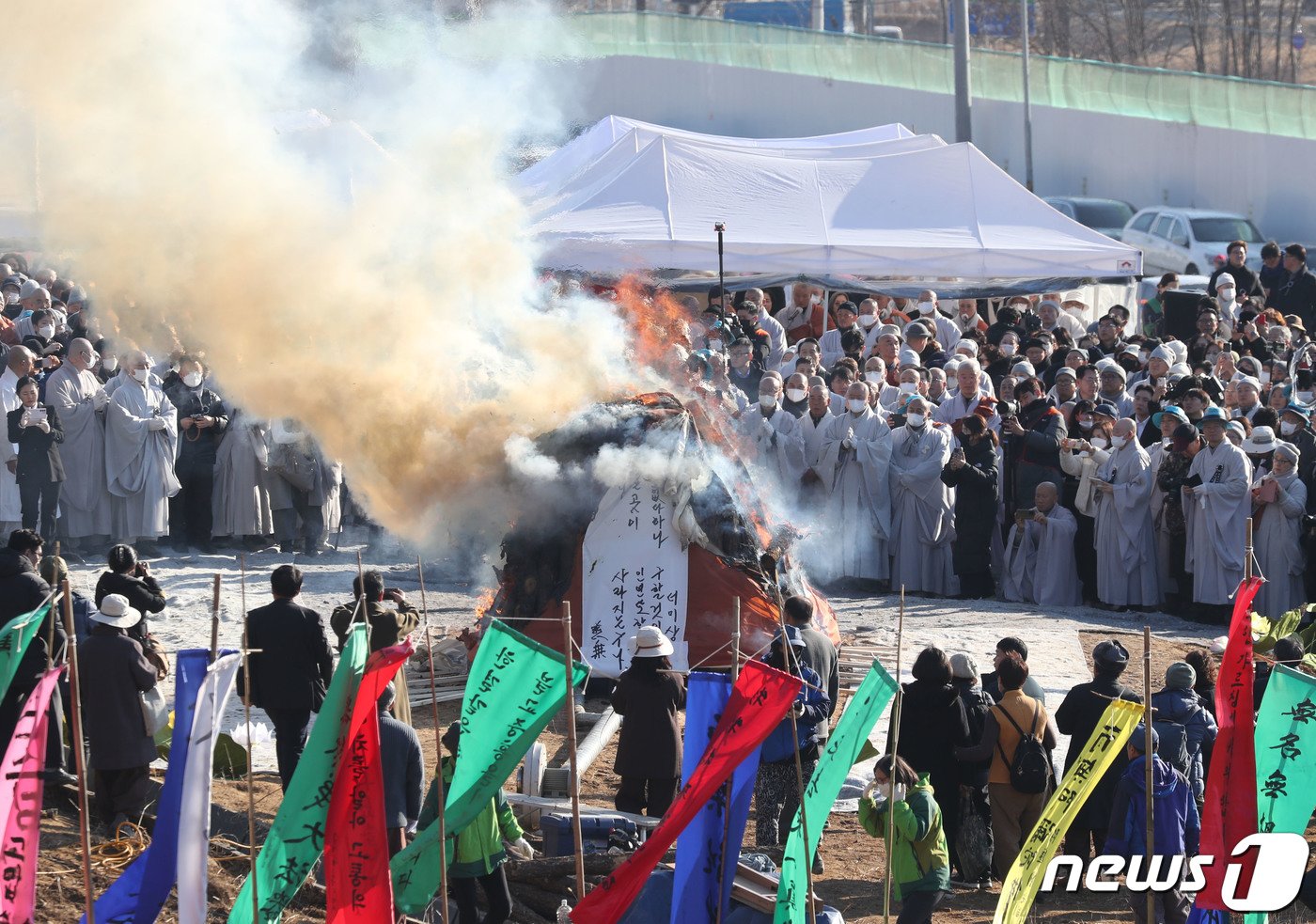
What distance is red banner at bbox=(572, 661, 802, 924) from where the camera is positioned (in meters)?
6.98

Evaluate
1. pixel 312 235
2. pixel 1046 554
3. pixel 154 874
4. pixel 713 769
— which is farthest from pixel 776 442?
pixel 154 874

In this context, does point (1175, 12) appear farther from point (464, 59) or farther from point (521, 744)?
point (521, 744)

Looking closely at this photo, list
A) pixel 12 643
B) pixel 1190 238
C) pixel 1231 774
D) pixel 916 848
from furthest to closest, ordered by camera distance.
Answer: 1. pixel 1190 238
2. pixel 916 848
3. pixel 12 643
4. pixel 1231 774

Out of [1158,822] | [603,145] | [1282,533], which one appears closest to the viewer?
[1158,822]

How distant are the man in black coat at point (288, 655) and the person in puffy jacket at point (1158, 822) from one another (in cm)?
430

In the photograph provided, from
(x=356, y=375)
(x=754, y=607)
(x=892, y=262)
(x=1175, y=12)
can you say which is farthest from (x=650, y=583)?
(x=1175, y=12)

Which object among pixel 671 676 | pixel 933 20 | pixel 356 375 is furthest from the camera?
pixel 933 20

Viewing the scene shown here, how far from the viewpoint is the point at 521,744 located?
7.61m

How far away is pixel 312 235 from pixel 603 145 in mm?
11797

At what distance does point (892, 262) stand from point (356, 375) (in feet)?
32.9

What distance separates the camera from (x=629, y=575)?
12555mm

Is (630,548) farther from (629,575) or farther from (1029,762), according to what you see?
(1029,762)

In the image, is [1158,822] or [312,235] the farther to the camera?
[312,235]

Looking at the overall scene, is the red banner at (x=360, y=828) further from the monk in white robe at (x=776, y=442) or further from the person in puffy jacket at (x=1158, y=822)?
the monk in white robe at (x=776, y=442)
